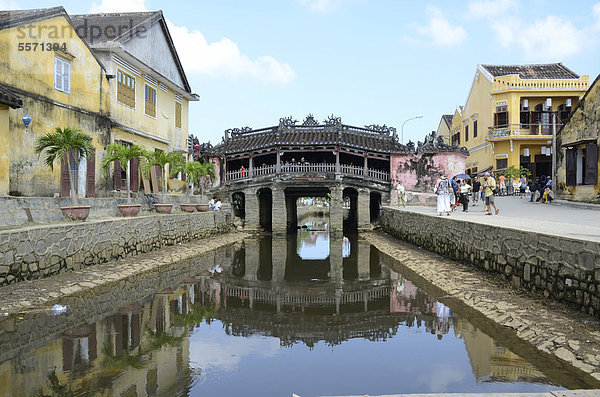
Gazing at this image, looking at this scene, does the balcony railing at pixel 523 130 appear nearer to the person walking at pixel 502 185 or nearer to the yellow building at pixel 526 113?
the yellow building at pixel 526 113

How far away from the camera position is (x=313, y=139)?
3000 centimetres

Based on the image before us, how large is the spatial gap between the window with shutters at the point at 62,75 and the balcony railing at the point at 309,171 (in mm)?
13897

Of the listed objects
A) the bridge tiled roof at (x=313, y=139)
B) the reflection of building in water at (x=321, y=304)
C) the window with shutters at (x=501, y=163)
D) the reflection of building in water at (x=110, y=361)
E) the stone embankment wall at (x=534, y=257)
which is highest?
the bridge tiled roof at (x=313, y=139)

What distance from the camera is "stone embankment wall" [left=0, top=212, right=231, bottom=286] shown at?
8922 mm

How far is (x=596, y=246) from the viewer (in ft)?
22.3

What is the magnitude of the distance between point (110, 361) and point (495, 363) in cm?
479

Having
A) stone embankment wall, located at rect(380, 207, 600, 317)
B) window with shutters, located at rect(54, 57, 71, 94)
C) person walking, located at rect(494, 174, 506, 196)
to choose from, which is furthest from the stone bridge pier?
window with shutters, located at rect(54, 57, 71, 94)

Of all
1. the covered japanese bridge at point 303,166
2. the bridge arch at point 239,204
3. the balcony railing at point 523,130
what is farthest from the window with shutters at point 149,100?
the balcony railing at point 523,130

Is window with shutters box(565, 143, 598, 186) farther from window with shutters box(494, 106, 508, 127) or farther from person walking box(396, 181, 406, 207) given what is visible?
window with shutters box(494, 106, 508, 127)

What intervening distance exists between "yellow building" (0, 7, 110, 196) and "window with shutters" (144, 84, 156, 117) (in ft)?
10.4

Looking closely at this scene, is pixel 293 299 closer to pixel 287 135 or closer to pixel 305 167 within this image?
pixel 305 167

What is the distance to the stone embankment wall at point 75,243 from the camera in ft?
29.3

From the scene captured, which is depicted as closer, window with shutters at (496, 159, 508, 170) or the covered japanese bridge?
the covered japanese bridge

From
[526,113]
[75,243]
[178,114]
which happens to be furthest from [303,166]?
[75,243]
